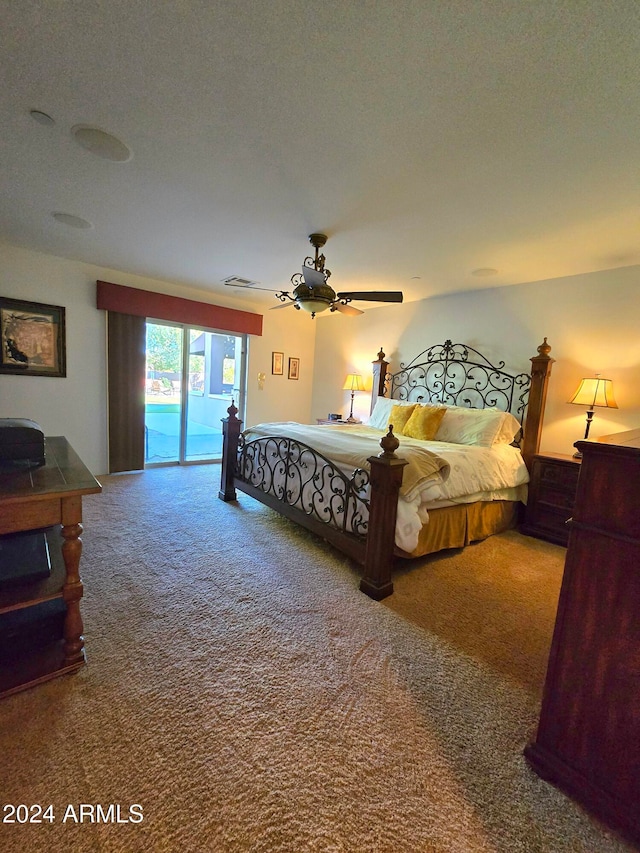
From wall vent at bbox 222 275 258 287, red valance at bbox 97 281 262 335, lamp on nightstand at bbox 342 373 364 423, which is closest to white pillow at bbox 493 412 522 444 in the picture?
lamp on nightstand at bbox 342 373 364 423

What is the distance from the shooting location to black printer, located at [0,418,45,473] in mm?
1483

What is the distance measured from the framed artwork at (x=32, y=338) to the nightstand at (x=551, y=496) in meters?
5.13

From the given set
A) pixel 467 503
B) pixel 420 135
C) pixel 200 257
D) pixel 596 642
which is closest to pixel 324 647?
pixel 596 642

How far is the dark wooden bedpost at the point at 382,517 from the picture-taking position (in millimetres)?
2090

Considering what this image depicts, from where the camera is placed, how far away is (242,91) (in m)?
1.52

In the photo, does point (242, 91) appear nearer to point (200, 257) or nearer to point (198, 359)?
point (200, 257)

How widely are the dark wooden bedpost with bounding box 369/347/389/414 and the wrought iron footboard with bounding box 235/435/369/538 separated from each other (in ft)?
6.99

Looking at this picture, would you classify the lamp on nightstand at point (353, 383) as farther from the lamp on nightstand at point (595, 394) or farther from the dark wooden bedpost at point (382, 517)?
the dark wooden bedpost at point (382, 517)

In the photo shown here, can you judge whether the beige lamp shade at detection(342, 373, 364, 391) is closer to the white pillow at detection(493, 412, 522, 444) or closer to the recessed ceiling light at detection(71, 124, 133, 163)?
the white pillow at detection(493, 412, 522, 444)

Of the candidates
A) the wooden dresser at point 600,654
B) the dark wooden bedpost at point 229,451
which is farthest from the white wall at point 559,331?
the wooden dresser at point 600,654

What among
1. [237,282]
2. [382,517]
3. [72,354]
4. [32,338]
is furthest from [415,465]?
[32,338]

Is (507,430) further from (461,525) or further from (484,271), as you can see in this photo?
(484,271)

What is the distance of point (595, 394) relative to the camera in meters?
3.03

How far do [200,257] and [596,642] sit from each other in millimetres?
4048
